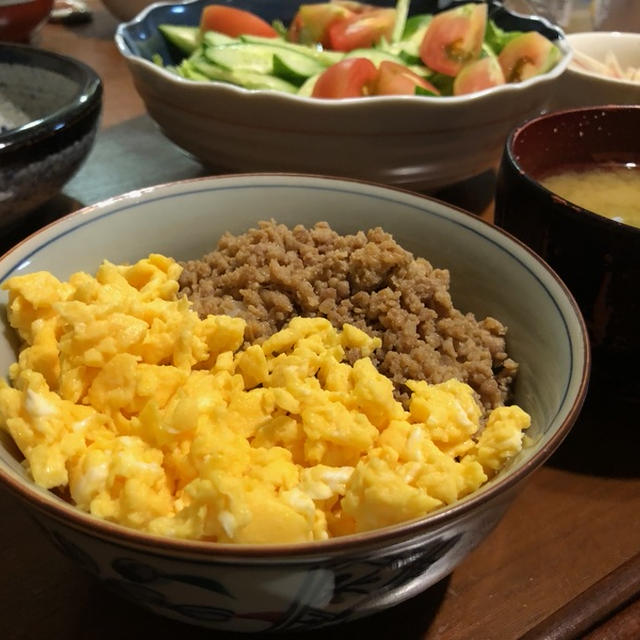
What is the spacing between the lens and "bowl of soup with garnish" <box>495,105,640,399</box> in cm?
102

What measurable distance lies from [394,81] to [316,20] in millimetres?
546

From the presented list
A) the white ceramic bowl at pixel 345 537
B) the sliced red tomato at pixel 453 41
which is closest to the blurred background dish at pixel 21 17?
the sliced red tomato at pixel 453 41

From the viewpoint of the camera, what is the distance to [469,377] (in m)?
0.97

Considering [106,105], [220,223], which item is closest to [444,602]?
[220,223]

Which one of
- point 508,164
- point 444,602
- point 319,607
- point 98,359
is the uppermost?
point 508,164

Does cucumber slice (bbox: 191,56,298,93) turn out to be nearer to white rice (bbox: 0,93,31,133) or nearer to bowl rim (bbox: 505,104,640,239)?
white rice (bbox: 0,93,31,133)

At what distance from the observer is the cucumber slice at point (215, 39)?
1.86 m

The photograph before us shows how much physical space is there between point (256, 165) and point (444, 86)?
0.61 metres

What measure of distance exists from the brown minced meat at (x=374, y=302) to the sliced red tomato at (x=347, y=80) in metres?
0.65

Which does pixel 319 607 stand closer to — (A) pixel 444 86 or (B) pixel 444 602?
Result: (B) pixel 444 602

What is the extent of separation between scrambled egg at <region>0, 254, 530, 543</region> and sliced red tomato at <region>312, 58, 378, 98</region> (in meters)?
0.80

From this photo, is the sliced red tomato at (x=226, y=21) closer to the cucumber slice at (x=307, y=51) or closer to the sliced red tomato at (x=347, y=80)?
the cucumber slice at (x=307, y=51)

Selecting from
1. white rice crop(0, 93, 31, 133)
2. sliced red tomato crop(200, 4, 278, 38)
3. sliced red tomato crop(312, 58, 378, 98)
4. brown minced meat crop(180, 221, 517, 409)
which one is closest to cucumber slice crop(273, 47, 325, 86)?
sliced red tomato crop(312, 58, 378, 98)

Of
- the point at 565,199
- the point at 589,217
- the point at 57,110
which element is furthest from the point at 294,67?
the point at 589,217
